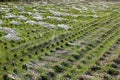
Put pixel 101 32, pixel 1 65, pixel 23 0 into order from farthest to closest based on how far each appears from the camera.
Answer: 1. pixel 23 0
2. pixel 101 32
3. pixel 1 65

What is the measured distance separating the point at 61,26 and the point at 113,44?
5.07 metres

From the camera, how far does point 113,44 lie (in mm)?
16375

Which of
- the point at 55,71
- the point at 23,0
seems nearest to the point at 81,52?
the point at 55,71

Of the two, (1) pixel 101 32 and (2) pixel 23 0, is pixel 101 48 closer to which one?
(1) pixel 101 32

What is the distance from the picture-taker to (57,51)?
14.1 meters

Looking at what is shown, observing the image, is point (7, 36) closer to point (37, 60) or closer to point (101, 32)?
point (37, 60)

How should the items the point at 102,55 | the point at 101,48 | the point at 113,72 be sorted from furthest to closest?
the point at 101,48
the point at 102,55
the point at 113,72

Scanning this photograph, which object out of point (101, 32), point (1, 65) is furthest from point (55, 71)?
point (101, 32)

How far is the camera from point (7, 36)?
1566 cm

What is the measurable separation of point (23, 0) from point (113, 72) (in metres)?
27.1

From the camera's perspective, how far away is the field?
10.9 m

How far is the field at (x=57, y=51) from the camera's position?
10867 millimetres

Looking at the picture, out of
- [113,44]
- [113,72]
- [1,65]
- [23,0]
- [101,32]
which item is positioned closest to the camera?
[1,65]

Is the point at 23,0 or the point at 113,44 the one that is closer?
the point at 113,44
